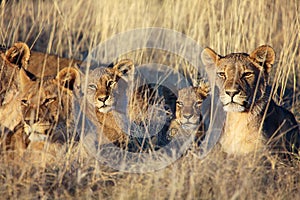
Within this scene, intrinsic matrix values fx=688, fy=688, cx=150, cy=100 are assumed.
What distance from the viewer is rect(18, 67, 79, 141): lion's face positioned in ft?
16.4

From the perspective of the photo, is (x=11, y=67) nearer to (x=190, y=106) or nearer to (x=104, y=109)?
(x=104, y=109)

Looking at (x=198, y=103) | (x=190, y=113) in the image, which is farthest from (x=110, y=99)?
(x=198, y=103)

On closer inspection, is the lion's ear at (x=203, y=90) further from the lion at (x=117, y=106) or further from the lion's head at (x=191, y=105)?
the lion at (x=117, y=106)

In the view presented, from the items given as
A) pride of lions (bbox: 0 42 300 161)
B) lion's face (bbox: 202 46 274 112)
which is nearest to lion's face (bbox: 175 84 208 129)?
pride of lions (bbox: 0 42 300 161)

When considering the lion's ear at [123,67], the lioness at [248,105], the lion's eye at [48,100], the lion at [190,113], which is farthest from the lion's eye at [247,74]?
the lion's eye at [48,100]

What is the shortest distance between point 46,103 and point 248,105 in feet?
5.12

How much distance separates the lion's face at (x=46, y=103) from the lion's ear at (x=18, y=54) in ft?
1.38

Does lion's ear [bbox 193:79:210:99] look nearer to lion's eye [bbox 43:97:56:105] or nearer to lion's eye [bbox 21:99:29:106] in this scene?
lion's eye [bbox 43:97:56:105]

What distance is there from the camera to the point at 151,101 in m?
6.68

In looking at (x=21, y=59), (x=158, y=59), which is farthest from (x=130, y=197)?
(x=158, y=59)

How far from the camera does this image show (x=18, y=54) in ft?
20.2

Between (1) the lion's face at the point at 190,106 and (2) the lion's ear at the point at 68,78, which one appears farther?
(1) the lion's face at the point at 190,106

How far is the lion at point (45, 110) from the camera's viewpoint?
501cm

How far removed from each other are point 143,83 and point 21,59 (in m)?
1.24
